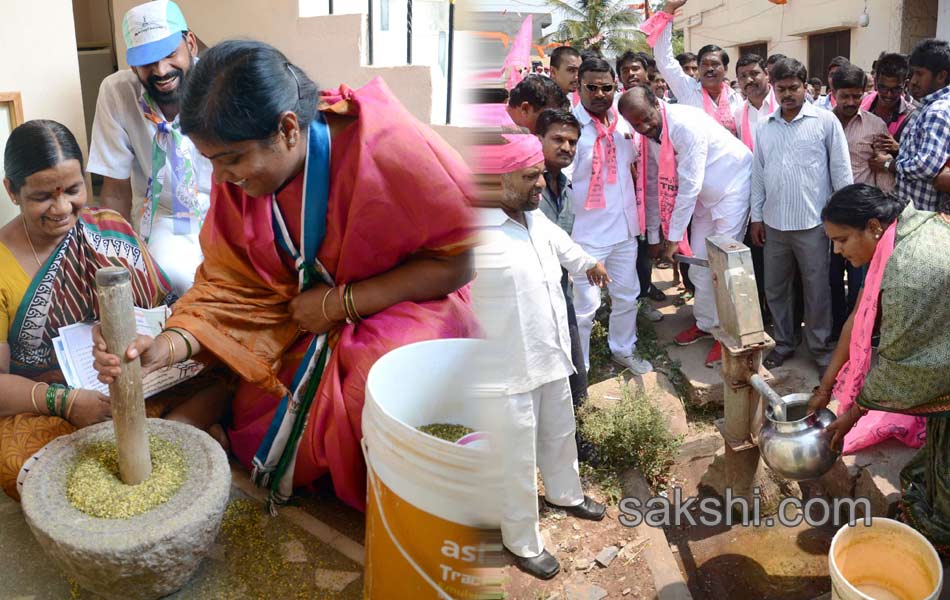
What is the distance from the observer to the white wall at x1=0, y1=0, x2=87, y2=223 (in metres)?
3.29

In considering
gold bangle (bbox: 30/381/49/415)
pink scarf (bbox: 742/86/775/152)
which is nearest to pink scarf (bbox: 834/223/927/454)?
pink scarf (bbox: 742/86/775/152)

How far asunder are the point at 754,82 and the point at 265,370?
4.16 m

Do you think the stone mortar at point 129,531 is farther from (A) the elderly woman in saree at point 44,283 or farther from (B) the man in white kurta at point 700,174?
(B) the man in white kurta at point 700,174

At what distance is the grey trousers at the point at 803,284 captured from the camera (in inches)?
163

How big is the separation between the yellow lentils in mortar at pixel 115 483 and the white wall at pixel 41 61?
5.23 ft

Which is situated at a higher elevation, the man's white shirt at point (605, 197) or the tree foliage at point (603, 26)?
the tree foliage at point (603, 26)

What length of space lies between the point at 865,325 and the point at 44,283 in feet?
9.75

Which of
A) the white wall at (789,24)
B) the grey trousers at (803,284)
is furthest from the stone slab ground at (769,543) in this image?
the white wall at (789,24)

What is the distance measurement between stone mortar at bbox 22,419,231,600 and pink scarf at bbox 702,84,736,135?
430 centimetres

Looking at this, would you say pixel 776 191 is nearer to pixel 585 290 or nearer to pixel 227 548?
pixel 585 290

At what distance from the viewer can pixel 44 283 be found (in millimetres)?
2582

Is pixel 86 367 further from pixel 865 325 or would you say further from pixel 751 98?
pixel 751 98

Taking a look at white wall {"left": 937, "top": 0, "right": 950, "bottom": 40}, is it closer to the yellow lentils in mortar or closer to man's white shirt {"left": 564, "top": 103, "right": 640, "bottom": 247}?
man's white shirt {"left": 564, "top": 103, "right": 640, "bottom": 247}

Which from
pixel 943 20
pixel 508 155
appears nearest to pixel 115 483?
pixel 508 155
